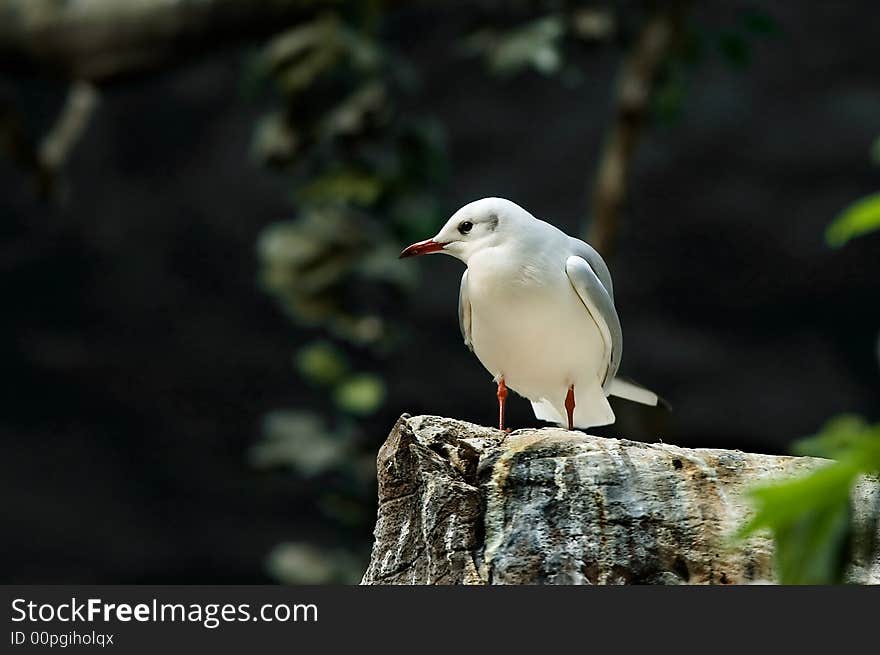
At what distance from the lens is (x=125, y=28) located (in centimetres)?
351

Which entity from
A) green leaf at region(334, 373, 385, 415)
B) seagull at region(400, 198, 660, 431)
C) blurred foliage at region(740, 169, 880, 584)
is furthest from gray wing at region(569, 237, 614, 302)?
green leaf at region(334, 373, 385, 415)

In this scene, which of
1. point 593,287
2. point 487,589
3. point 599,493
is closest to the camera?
point 487,589

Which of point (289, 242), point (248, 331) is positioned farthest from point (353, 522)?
point (248, 331)

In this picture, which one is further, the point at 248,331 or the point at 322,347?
the point at 248,331

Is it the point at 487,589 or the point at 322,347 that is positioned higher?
the point at 322,347

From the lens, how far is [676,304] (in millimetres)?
4578

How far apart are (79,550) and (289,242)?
192 cm

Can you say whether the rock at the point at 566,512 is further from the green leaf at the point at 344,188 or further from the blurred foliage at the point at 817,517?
the green leaf at the point at 344,188

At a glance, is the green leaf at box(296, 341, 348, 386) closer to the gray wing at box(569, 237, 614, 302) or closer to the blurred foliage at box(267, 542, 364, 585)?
the blurred foliage at box(267, 542, 364, 585)

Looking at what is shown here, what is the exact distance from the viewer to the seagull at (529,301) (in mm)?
1688

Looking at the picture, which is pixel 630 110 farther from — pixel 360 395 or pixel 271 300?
pixel 271 300

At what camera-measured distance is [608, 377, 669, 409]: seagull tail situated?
1962 mm

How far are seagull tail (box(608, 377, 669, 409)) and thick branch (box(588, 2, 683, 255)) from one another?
1.60 metres

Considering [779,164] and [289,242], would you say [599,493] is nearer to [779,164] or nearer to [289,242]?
[289,242]
